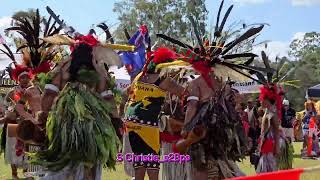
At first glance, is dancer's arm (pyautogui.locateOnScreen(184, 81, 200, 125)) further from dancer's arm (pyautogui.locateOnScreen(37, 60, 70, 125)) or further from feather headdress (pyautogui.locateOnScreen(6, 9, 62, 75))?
feather headdress (pyautogui.locateOnScreen(6, 9, 62, 75))

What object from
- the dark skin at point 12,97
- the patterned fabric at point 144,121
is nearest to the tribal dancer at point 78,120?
the patterned fabric at point 144,121

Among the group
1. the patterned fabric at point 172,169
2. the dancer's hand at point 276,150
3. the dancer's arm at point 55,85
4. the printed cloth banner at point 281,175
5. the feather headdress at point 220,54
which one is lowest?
the patterned fabric at point 172,169

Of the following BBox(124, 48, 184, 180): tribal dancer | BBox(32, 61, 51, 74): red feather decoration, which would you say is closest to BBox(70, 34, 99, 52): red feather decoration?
BBox(124, 48, 184, 180): tribal dancer

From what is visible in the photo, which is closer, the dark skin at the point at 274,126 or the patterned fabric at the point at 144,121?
the patterned fabric at the point at 144,121

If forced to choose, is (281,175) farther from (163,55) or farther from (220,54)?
(163,55)

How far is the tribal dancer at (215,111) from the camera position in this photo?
6.01 m

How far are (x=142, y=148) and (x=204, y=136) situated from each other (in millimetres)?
1742

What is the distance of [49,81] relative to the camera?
19.0 feet

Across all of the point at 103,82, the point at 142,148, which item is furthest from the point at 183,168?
the point at 103,82

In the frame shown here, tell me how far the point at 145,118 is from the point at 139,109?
0.43ft

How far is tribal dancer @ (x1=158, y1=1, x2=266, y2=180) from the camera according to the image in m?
6.01

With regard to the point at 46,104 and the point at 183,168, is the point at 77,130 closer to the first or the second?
the point at 46,104

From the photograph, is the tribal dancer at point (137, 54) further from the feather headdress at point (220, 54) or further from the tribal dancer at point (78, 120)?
the tribal dancer at point (78, 120)

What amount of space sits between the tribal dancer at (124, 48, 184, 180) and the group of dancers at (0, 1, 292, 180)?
0.01 meters
